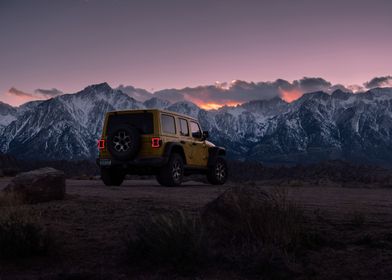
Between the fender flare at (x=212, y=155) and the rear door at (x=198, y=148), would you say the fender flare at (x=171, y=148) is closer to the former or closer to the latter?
the rear door at (x=198, y=148)

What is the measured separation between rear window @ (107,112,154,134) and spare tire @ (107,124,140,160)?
0.44 m

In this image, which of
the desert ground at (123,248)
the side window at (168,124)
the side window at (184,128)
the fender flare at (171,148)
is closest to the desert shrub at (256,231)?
the desert ground at (123,248)

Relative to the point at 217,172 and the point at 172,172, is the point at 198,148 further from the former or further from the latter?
the point at 172,172

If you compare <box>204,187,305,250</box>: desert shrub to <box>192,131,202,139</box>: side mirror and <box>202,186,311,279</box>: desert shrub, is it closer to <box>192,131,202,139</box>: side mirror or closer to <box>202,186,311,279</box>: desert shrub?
<box>202,186,311,279</box>: desert shrub

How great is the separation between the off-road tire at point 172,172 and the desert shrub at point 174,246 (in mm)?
9929

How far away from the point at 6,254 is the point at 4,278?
79 centimetres

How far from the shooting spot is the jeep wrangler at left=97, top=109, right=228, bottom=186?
1527cm

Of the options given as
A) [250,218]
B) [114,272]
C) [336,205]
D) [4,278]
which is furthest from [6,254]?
[336,205]

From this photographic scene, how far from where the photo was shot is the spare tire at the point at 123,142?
15047 mm

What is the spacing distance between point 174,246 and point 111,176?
11645mm

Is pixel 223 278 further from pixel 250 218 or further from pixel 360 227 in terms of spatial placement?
pixel 360 227

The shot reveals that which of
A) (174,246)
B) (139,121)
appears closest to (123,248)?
(174,246)

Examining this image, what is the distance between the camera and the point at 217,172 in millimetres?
19000

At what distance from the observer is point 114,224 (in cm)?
798
